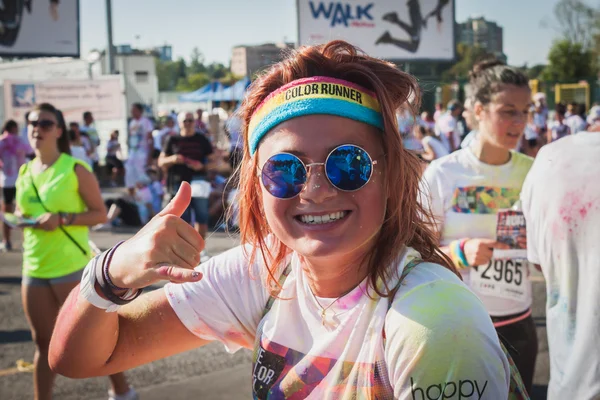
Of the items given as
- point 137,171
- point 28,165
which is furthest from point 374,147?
point 137,171

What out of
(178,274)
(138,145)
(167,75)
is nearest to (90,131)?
(138,145)

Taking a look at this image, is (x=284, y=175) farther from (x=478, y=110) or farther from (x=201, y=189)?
(x=201, y=189)

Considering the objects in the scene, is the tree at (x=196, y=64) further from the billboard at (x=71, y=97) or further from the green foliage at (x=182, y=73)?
the billboard at (x=71, y=97)

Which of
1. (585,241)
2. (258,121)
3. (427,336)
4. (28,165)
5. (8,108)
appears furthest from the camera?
(8,108)

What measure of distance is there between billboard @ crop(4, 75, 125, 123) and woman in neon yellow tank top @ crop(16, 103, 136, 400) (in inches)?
476

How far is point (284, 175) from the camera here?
1.64 meters

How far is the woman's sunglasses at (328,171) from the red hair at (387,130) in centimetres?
11

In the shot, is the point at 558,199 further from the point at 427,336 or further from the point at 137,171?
the point at 137,171

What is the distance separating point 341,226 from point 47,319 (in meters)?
3.16

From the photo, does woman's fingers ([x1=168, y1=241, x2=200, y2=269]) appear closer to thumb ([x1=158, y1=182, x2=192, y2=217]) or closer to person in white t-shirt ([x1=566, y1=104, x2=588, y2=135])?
thumb ([x1=158, y1=182, x2=192, y2=217])

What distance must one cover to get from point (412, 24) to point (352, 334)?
1685 centimetres

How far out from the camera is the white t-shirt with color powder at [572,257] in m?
2.12

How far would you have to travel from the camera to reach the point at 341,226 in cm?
161

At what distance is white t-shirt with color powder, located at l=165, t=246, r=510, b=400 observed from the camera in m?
1.33
